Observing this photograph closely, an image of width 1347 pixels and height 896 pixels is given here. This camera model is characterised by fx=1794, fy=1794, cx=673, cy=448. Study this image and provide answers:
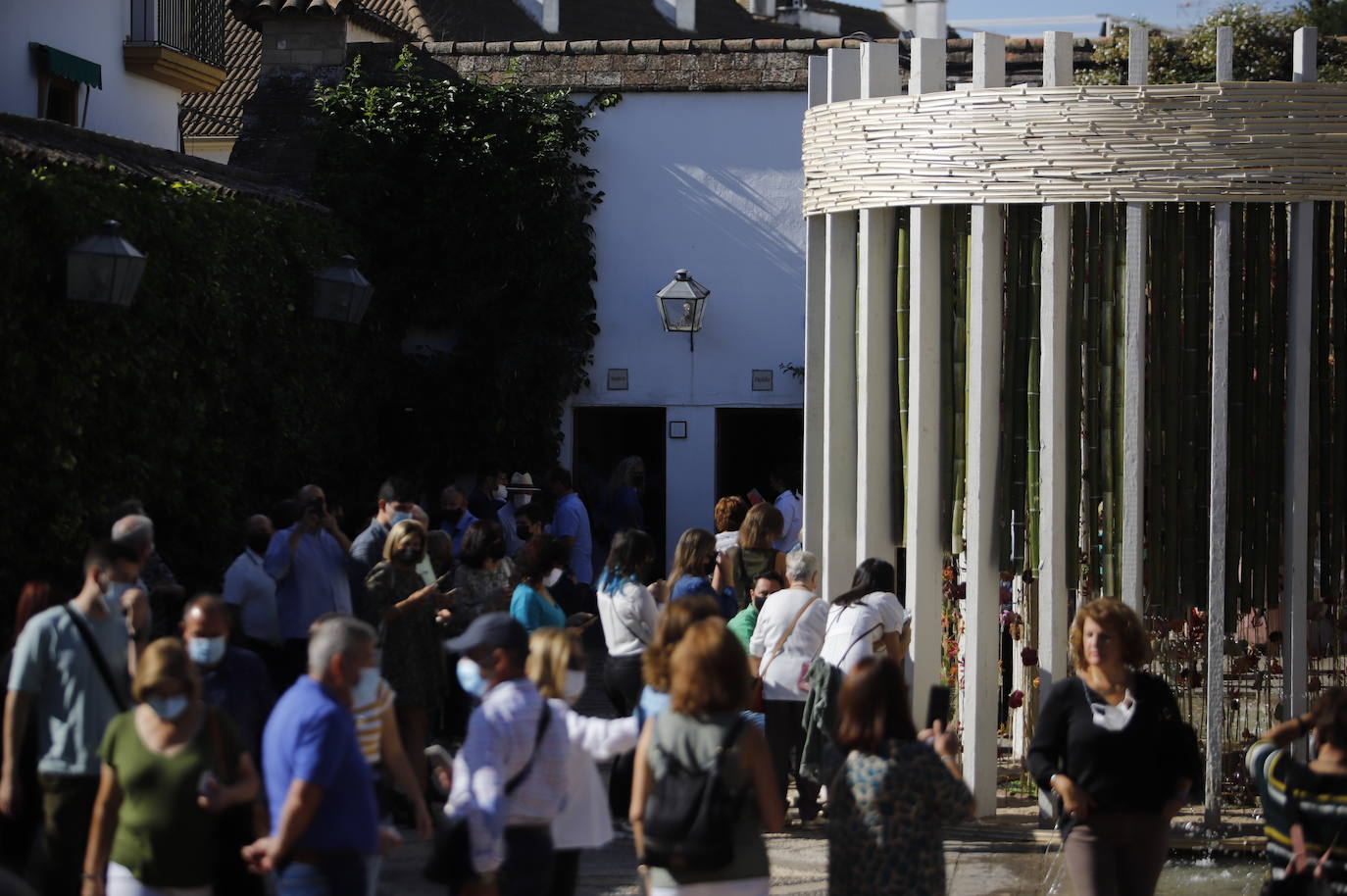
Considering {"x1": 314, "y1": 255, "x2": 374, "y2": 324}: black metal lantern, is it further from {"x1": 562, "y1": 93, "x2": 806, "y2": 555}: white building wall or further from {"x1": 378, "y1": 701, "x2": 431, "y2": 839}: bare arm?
{"x1": 378, "y1": 701, "x2": 431, "y2": 839}: bare arm

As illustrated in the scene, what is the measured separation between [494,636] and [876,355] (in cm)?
386

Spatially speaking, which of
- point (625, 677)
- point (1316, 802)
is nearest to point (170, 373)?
point (625, 677)

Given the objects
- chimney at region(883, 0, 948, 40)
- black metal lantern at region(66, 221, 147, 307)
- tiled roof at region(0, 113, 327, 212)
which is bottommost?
black metal lantern at region(66, 221, 147, 307)

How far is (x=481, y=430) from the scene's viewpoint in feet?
54.7

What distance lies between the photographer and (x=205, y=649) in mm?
6148

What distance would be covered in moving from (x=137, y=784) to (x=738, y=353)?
12.0 metres

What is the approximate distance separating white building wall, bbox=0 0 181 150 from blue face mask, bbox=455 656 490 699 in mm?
13301

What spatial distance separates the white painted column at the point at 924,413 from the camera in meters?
8.73

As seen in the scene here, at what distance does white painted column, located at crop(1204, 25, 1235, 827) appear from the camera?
27.2 feet

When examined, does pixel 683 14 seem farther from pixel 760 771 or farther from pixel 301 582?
pixel 760 771

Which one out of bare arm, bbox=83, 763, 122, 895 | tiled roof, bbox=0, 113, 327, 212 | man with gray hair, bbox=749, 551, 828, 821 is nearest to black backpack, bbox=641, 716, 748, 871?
bare arm, bbox=83, 763, 122, 895

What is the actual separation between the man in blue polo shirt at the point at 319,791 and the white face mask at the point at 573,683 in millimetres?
768

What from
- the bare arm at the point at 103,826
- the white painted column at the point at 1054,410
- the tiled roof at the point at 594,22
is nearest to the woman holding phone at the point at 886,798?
the bare arm at the point at 103,826

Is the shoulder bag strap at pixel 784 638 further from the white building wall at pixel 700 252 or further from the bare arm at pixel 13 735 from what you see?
the white building wall at pixel 700 252
